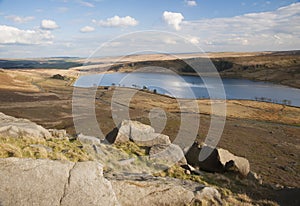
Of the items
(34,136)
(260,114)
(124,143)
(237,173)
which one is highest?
(34,136)

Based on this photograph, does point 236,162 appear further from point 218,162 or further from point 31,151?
point 31,151

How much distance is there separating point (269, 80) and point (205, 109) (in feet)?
293

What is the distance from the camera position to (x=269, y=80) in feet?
467

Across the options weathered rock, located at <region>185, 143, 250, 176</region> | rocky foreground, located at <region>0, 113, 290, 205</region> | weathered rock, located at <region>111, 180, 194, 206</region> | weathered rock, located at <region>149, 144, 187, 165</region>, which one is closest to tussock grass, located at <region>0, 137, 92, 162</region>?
rocky foreground, located at <region>0, 113, 290, 205</region>

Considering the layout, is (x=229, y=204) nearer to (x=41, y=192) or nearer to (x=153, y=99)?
(x=41, y=192)

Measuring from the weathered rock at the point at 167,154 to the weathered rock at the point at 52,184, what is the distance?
26.3 ft

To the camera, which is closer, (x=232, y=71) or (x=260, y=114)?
(x=260, y=114)

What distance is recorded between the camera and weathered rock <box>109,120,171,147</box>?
18.1 metres

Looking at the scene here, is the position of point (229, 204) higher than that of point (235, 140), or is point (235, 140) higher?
point (229, 204)

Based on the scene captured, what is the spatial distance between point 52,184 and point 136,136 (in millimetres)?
11791

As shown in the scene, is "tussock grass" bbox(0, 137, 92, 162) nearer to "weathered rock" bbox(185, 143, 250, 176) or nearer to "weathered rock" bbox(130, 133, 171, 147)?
"weathered rock" bbox(130, 133, 171, 147)

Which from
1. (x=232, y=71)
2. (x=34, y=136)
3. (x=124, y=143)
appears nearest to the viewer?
(x=34, y=136)

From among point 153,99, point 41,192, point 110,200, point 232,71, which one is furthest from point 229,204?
point 232,71

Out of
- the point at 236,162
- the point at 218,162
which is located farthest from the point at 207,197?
the point at 236,162
